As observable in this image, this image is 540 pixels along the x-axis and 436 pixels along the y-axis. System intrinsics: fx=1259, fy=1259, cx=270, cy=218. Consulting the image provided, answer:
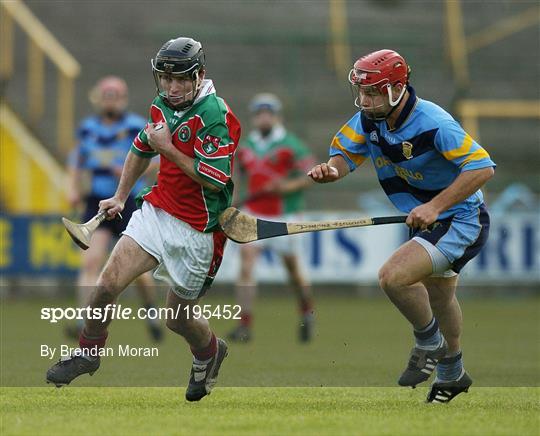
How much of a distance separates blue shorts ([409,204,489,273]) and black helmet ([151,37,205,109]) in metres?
1.43

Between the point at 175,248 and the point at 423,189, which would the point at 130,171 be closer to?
the point at 175,248

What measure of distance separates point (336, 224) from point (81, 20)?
1541cm

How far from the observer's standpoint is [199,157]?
20.7 ft

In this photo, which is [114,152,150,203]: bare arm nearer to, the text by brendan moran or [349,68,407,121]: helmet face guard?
[349,68,407,121]: helmet face guard

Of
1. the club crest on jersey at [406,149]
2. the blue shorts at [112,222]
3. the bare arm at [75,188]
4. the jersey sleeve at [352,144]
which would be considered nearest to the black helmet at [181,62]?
the jersey sleeve at [352,144]

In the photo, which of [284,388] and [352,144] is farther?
[284,388]

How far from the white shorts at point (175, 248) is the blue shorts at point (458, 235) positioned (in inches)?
44.9

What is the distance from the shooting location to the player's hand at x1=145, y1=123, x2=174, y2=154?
631cm

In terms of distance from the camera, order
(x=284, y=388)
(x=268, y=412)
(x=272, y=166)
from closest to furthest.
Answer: (x=268, y=412) < (x=284, y=388) < (x=272, y=166)

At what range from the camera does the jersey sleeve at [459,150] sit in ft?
20.7

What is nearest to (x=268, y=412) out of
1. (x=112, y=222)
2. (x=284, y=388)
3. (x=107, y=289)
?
(x=107, y=289)

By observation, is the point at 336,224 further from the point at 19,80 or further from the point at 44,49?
the point at 19,80

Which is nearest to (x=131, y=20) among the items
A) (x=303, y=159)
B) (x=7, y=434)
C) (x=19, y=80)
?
(x=19, y=80)

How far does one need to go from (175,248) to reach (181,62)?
954mm
